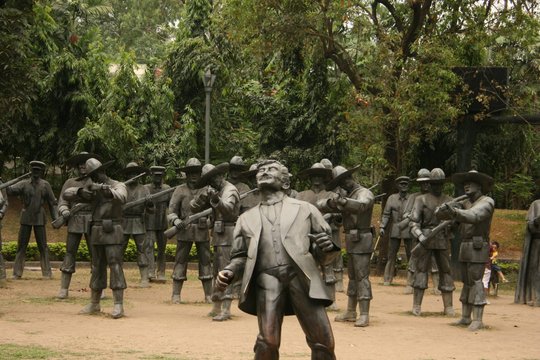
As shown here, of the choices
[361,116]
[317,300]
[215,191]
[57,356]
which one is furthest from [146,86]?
[317,300]

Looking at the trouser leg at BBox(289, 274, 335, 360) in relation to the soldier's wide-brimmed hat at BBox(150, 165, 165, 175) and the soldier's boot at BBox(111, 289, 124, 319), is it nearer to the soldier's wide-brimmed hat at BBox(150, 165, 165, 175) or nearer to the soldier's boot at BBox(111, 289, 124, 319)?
the soldier's boot at BBox(111, 289, 124, 319)

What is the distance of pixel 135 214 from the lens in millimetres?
21047

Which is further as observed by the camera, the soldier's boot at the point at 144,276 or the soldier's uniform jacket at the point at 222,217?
the soldier's boot at the point at 144,276

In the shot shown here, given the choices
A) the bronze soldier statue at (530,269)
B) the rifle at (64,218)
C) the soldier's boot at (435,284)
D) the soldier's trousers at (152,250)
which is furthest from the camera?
the soldier's trousers at (152,250)

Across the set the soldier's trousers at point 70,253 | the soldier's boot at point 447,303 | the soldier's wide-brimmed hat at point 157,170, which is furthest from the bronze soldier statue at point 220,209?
the soldier's wide-brimmed hat at point 157,170

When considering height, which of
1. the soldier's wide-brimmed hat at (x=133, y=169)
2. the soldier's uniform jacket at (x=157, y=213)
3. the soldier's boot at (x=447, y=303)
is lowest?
the soldier's boot at (x=447, y=303)

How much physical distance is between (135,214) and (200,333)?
274 inches

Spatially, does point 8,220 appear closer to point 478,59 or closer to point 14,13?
point 478,59

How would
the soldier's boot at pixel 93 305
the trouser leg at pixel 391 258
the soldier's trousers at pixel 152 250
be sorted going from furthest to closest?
the trouser leg at pixel 391 258 < the soldier's trousers at pixel 152 250 < the soldier's boot at pixel 93 305

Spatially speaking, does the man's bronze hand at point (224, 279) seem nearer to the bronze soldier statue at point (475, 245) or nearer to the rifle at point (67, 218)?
the bronze soldier statue at point (475, 245)

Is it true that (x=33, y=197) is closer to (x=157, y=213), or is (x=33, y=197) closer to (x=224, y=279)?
(x=157, y=213)

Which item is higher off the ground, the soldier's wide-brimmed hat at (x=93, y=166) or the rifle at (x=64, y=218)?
the soldier's wide-brimmed hat at (x=93, y=166)

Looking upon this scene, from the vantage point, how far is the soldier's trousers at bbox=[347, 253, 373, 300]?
15500mm

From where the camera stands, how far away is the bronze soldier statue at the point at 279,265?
9.88 meters
